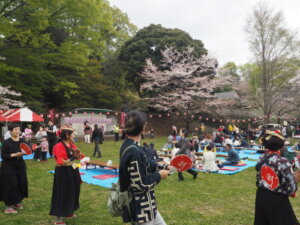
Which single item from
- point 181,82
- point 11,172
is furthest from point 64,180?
point 181,82

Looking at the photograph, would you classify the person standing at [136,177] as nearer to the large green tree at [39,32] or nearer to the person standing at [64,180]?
the person standing at [64,180]

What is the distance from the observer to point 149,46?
29391 millimetres

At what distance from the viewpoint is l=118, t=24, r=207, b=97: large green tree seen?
28828mm

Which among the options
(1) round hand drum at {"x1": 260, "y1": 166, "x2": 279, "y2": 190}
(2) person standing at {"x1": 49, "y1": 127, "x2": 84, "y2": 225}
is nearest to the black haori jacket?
(1) round hand drum at {"x1": 260, "y1": 166, "x2": 279, "y2": 190}

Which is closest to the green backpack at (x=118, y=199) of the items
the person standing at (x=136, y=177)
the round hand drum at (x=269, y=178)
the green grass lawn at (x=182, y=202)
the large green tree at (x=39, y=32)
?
the person standing at (x=136, y=177)

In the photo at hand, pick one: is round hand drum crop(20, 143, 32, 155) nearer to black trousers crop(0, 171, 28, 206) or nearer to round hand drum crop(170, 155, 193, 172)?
black trousers crop(0, 171, 28, 206)

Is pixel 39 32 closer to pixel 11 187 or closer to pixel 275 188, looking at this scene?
pixel 11 187

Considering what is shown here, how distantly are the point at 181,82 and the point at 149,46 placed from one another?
17.9 feet

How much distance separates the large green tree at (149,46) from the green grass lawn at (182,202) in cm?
2069

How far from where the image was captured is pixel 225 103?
29203mm

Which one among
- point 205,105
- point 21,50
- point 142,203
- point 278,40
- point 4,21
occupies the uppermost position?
point 278,40

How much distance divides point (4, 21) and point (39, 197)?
1122 centimetres

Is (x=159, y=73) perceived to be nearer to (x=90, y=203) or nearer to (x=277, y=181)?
(x=90, y=203)

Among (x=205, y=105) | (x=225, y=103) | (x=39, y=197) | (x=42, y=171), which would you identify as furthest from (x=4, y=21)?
(x=225, y=103)
